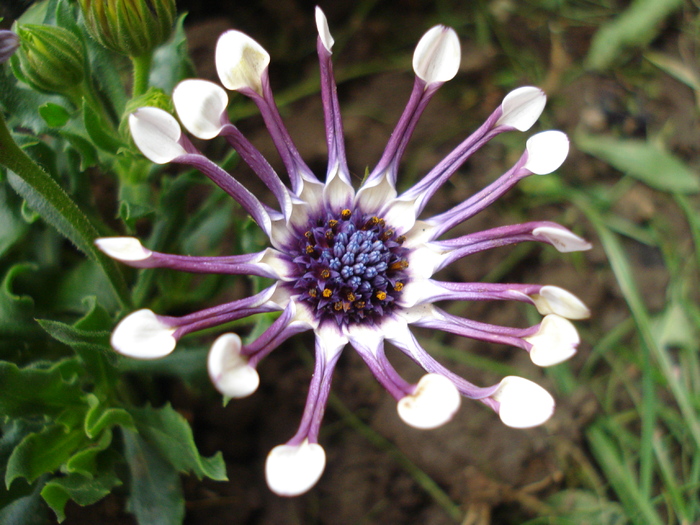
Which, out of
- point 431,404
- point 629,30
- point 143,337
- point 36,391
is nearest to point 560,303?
point 431,404

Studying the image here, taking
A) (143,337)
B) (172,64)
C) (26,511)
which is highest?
(172,64)

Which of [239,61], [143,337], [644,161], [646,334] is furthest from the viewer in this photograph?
[644,161]

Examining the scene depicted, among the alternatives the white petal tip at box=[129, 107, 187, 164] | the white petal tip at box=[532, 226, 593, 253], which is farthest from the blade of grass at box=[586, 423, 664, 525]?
the white petal tip at box=[129, 107, 187, 164]

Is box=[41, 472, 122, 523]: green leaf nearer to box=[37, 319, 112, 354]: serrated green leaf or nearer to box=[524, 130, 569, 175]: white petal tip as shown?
box=[37, 319, 112, 354]: serrated green leaf

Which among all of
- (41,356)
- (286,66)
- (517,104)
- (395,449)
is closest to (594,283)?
(395,449)

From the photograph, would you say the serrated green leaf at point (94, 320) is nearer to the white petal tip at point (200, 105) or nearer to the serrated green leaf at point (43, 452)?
the serrated green leaf at point (43, 452)

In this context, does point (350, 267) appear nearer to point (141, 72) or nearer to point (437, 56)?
point (437, 56)

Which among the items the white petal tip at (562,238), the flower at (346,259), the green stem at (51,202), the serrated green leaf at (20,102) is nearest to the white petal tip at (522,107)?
the flower at (346,259)

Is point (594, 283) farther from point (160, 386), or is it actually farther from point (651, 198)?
point (160, 386)
